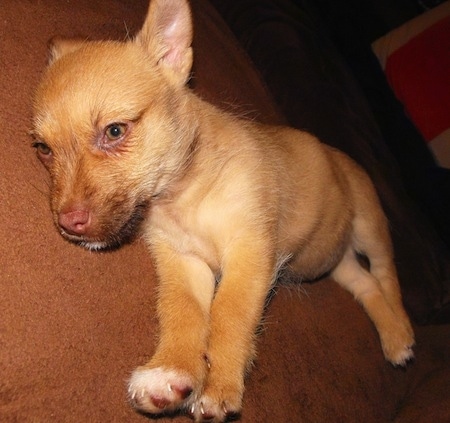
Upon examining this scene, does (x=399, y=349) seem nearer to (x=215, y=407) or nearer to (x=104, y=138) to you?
(x=215, y=407)

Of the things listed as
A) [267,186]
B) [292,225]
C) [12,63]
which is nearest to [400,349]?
[292,225]

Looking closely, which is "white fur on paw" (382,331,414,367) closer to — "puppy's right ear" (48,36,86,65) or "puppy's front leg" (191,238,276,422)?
"puppy's front leg" (191,238,276,422)

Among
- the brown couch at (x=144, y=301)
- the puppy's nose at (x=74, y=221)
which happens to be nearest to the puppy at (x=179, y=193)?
the puppy's nose at (x=74, y=221)

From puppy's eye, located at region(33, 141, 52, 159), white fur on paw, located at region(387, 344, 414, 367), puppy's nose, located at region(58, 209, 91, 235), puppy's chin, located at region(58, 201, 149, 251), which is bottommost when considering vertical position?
white fur on paw, located at region(387, 344, 414, 367)

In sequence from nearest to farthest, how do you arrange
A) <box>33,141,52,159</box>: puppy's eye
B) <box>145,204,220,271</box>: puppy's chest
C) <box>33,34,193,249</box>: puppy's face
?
<box>33,34,193,249</box>: puppy's face < <box>33,141,52,159</box>: puppy's eye < <box>145,204,220,271</box>: puppy's chest

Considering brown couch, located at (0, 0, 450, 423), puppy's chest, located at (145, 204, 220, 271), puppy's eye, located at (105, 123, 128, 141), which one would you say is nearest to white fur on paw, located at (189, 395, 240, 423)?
brown couch, located at (0, 0, 450, 423)

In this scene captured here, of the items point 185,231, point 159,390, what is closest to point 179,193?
point 185,231

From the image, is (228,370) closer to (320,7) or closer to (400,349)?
(400,349)
